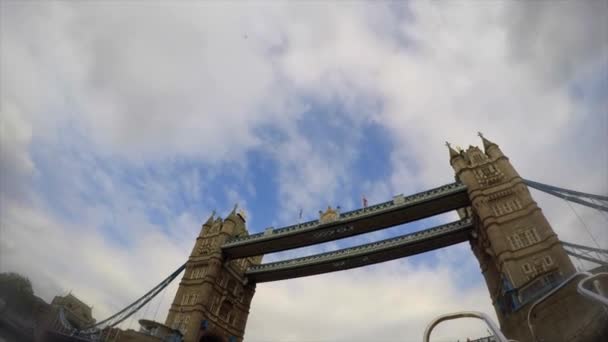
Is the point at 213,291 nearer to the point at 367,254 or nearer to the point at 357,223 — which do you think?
the point at 367,254

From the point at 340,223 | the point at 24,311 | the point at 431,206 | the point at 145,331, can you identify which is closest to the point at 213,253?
the point at 145,331

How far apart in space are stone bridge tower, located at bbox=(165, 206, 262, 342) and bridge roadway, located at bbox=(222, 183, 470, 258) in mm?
2349

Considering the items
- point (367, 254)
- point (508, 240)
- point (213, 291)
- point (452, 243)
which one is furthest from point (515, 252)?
point (213, 291)

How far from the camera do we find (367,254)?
39875 millimetres

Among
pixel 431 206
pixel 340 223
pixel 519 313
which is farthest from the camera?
pixel 340 223

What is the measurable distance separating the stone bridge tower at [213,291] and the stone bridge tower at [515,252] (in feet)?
96.2

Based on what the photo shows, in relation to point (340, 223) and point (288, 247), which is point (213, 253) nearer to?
point (288, 247)

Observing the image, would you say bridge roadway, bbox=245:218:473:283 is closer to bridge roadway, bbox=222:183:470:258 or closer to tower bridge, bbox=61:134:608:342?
tower bridge, bbox=61:134:608:342

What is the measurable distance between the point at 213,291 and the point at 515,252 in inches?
1252

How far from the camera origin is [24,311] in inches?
1030

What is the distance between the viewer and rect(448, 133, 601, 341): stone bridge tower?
22.1 m

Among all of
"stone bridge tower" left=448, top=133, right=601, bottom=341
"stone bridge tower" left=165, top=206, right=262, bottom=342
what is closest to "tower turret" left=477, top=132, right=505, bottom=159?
"stone bridge tower" left=448, top=133, right=601, bottom=341

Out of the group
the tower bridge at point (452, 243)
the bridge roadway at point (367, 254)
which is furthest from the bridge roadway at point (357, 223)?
the bridge roadway at point (367, 254)

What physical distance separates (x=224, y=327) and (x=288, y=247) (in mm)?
12370
